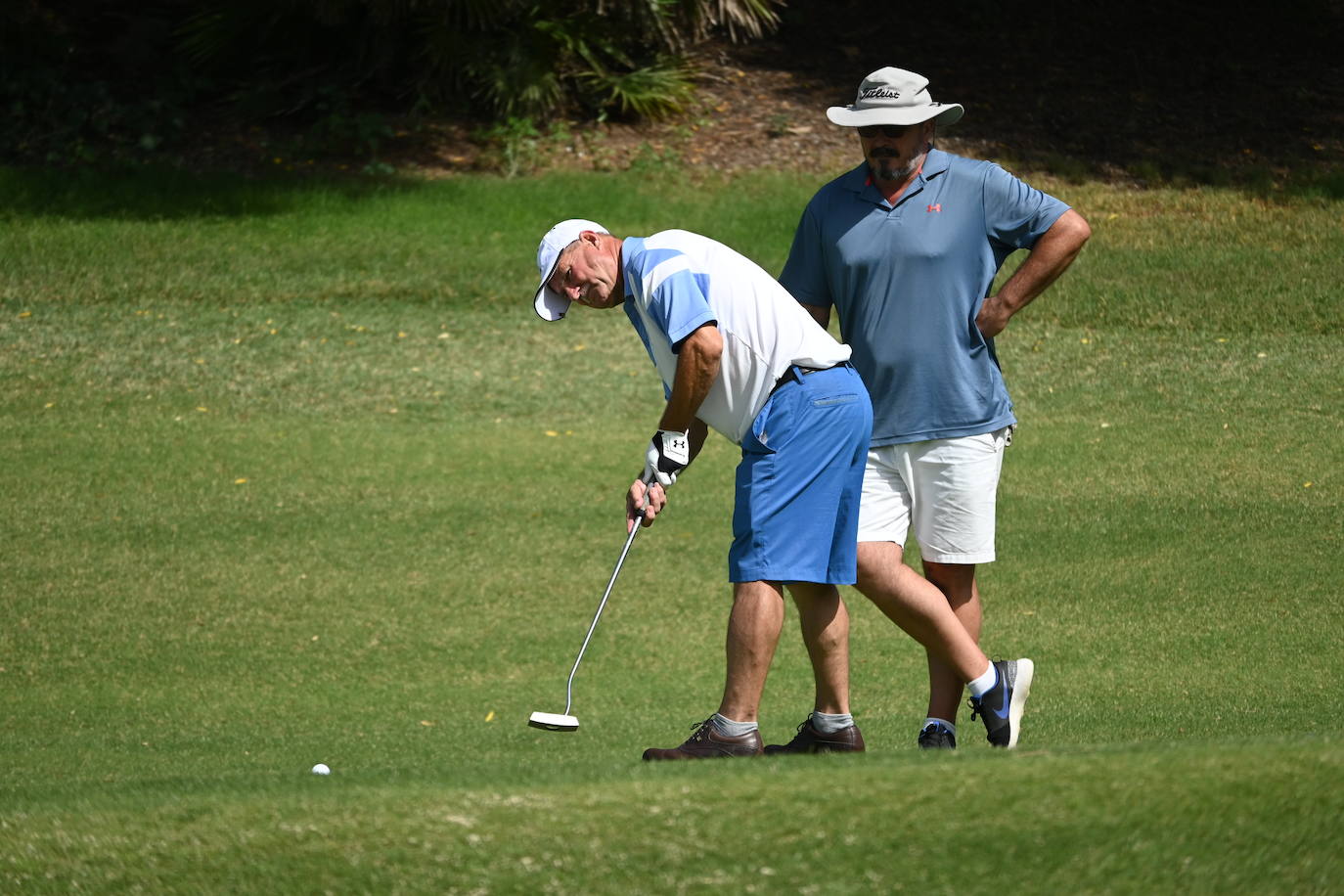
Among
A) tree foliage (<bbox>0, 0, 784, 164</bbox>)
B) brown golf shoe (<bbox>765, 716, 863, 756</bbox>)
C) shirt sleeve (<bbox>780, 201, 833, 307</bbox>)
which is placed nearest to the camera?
brown golf shoe (<bbox>765, 716, 863, 756</bbox>)

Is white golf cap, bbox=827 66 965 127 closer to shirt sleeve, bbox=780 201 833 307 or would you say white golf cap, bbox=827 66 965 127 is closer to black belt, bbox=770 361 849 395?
shirt sleeve, bbox=780 201 833 307

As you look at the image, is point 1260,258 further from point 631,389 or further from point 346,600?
point 346,600

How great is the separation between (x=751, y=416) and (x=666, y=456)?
0.28m

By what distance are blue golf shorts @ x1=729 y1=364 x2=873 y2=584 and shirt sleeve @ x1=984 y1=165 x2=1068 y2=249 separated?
0.80 meters

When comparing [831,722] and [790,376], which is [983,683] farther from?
[790,376]

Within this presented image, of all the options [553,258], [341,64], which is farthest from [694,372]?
[341,64]

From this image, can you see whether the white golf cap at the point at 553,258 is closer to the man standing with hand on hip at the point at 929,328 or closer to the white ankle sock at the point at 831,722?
the man standing with hand on hip at the point at 929,328

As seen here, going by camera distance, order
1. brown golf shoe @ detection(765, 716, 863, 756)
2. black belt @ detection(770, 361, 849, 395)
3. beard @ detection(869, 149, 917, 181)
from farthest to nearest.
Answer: beard @ detection(869, 149, 917, 181) → brown golf shoe @ detection(765, 716, 863, 756) → black belt @ detection(770, 361, 849, 395)

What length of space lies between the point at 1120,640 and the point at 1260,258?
7802 mm

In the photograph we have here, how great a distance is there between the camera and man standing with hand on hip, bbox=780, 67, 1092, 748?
470 cm

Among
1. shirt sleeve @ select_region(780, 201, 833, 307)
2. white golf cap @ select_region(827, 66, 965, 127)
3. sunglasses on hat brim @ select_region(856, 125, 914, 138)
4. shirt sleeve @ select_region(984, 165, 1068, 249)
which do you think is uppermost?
white golf cap @ select_region(827, 66, 965, 127)

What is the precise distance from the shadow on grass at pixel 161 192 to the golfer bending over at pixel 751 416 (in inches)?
435

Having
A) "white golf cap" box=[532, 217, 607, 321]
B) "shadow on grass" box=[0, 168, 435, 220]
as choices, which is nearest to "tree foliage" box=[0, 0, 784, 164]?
"shadow on grass" box=[0, 168, 435, 220]

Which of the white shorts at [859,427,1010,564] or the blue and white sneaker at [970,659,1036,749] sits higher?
the white shorts at [859,427,1010,564]
